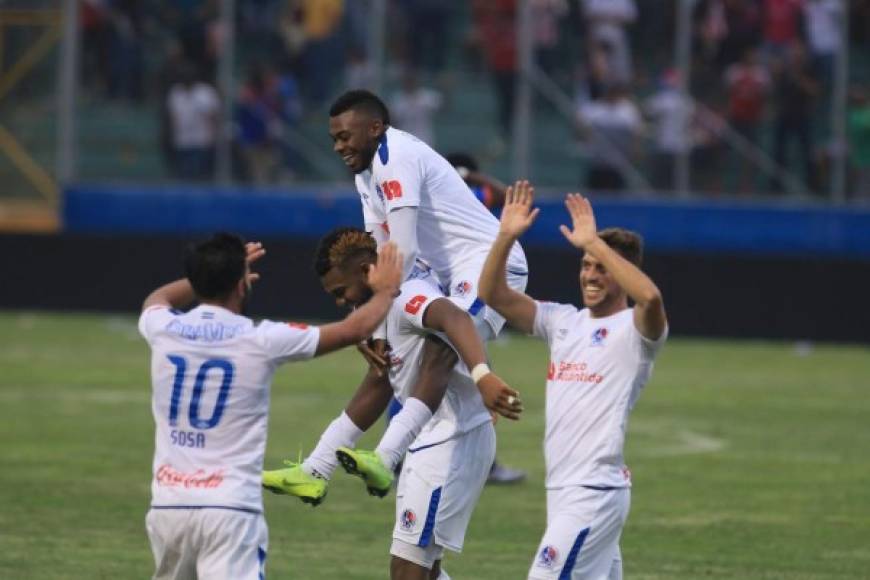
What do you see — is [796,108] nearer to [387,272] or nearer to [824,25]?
[824,25]

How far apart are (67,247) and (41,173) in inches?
72.1

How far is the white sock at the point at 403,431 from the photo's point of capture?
8.80 metres

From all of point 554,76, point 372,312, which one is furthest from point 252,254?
point 554,76

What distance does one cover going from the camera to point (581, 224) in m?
8.12

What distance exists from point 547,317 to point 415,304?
31.4 inches

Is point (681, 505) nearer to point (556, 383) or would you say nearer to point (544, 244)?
point (556, 383)

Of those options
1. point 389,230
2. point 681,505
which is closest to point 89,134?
point 681,505

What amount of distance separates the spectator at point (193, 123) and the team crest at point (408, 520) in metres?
22.2

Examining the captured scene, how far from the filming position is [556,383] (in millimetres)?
8281

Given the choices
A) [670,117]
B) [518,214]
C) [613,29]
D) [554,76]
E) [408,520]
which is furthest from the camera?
[554,76]

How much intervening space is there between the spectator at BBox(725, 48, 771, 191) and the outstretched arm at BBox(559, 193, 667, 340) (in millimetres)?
19788

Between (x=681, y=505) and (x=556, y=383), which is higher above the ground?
(x=556, y=383)

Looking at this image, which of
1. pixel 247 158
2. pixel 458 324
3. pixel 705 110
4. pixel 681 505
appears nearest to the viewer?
pixel 458 324

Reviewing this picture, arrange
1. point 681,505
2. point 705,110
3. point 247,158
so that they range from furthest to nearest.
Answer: point 247,158 → point 705,110 → point 681,505
